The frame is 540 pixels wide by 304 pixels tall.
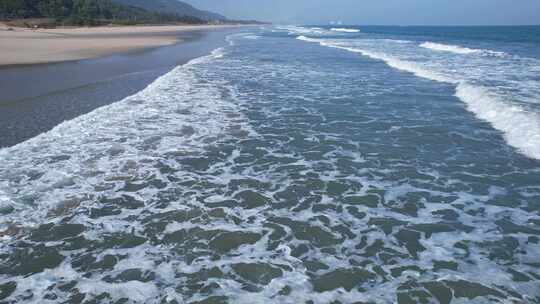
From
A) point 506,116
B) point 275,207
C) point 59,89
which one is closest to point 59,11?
point 59,89

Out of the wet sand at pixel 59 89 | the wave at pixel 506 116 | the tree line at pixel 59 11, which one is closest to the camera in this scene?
the wave at pixel 506 116

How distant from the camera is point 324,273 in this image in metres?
4.90

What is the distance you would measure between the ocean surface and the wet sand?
0.87 metres

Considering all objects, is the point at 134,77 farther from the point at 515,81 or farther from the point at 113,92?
the point at 515,81

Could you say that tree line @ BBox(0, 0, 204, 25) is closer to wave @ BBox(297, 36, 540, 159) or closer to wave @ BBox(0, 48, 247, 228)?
wave @ BBox(0, 48, 247, 228)

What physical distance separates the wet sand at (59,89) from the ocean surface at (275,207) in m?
0.87

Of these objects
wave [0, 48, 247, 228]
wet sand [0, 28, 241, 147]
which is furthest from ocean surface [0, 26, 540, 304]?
wet sand [0, 28, 241, 147]

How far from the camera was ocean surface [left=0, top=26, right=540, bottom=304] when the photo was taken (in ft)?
15.5

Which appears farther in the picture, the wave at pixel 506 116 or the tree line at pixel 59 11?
the tree line at pixel 59 11

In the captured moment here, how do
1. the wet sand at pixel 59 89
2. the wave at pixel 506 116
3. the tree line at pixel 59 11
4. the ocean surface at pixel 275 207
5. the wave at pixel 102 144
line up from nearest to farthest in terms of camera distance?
1. the ocean surface at pixel 275 207
2. the wave at pixel 102 144
3. the wave at pixel 506 116
4. the wet sand at pixel 59 89
5. the tree line at pixel 59 11

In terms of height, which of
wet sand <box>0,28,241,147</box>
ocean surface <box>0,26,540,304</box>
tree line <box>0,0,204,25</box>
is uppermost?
tree line <box>0,0,204,25</box>

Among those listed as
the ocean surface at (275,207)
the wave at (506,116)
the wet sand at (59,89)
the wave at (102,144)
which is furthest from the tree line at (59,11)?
the wave at (506,116)

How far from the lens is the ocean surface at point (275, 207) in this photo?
4719 millimetres

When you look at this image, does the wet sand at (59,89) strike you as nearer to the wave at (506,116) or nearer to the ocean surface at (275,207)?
the ocean surface at (275,207)
